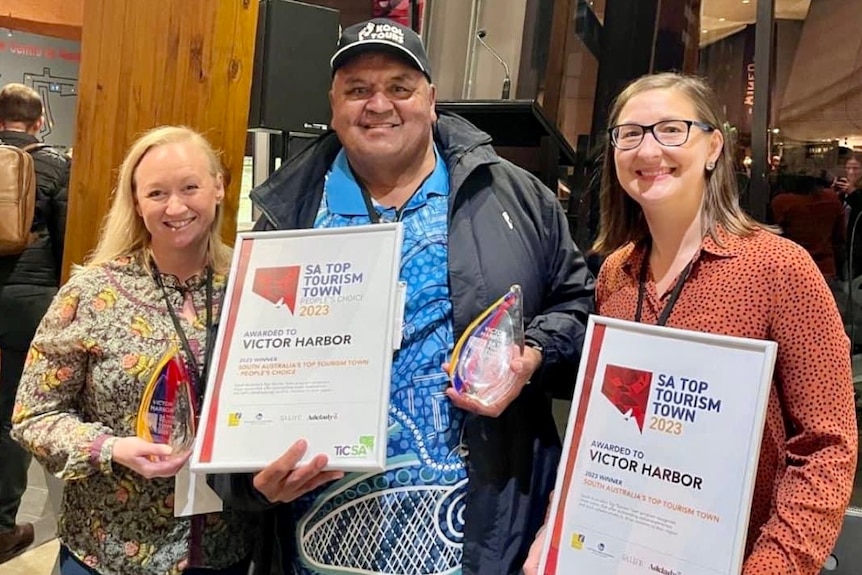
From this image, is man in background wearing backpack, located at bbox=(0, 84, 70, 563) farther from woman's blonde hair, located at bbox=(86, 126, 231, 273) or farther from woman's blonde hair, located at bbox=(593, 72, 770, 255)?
woman's blonde hair, located at bbox=(593, 72, 770, 255)

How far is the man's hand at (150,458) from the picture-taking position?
4.41ft

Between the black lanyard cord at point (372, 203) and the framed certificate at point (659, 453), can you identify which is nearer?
the framed certificate at point (659, 453)

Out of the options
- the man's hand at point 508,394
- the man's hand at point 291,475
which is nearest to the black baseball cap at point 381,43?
the man's hand at point 508,394

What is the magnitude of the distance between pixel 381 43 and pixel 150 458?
885 mm

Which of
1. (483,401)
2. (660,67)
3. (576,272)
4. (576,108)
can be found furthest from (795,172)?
(483,401)

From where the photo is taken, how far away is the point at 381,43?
151cm

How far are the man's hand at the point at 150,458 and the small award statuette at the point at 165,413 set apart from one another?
0.02 meters

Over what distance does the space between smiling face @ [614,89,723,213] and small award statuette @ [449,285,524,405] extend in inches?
12.0

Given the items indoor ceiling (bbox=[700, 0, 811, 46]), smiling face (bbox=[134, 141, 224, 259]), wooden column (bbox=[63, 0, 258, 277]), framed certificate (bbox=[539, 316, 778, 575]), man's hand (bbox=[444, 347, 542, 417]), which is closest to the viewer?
framed certificate (bbox=[539, 316, 778, 575])

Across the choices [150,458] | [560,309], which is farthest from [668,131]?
[150,458]

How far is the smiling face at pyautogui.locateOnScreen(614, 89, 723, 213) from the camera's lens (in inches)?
48.4

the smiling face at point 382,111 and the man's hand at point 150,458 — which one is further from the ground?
the smiling face at point 382,111

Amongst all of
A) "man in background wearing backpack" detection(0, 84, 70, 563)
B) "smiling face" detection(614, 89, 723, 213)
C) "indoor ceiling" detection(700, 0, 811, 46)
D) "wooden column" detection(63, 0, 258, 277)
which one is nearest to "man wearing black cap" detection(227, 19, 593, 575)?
"smiling face" detection(614, 89, 723, 213)

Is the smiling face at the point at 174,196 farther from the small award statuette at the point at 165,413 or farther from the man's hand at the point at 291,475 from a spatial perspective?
the man's hand at the point at 291,475
